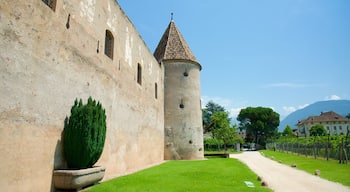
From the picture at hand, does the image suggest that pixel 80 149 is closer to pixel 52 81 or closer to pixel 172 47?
pixel 52 81

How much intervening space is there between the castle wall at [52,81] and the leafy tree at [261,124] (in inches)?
2237

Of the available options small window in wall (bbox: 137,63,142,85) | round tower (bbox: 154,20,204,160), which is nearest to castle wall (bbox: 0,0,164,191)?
small window in wall (bbox: 137,63,142,85)

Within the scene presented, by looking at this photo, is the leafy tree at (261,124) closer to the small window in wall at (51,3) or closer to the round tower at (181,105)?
the round tower at (181,105)

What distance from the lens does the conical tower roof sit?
23.1 m

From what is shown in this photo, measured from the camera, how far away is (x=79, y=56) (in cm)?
840

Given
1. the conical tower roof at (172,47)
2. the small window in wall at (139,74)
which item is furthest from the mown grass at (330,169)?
the conical tower roof at (172,47)

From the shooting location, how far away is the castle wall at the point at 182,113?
21.5 m

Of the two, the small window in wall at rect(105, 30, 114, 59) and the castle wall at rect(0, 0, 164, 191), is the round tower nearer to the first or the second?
the castle wall at rect(0, 0, 164, 191)

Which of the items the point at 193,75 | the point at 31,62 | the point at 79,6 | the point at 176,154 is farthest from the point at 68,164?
the point at 193,75

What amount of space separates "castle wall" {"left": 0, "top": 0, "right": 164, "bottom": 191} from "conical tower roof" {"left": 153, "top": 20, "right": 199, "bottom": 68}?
10208mm

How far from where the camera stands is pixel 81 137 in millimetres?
7348

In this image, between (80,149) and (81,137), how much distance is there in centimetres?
34

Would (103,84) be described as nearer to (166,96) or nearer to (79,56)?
(79,56)

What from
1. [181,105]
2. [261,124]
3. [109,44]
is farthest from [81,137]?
[261,124]
